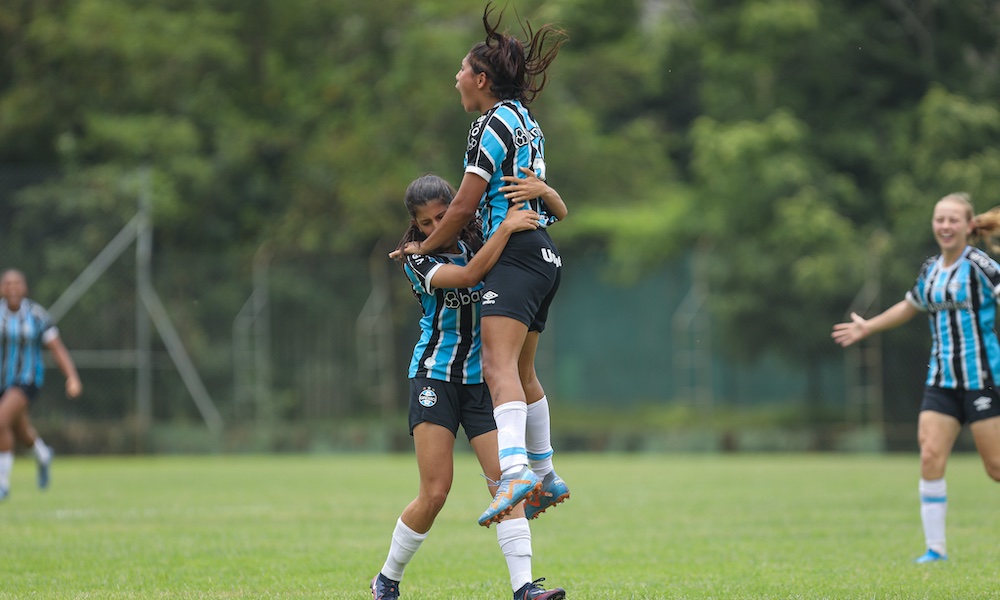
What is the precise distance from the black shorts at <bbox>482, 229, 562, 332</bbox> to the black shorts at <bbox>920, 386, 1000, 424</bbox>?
332 centimetres

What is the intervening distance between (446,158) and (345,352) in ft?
20.8

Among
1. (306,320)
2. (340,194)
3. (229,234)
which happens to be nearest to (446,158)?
(340,194)

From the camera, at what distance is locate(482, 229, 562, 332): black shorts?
17.8 ft

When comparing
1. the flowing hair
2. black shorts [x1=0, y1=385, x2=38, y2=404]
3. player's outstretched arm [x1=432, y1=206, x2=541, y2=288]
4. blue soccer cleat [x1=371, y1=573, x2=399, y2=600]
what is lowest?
blue soccer cleat [x1=371, y1=573, x2=399, y2=600]

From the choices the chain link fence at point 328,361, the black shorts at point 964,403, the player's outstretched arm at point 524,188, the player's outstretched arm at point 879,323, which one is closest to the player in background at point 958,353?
the black shorts at point 964,403

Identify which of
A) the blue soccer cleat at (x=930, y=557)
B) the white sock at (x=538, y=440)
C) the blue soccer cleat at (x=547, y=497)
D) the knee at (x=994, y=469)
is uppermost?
the white sock at (x=538, y=440)

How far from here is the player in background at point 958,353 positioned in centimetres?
768

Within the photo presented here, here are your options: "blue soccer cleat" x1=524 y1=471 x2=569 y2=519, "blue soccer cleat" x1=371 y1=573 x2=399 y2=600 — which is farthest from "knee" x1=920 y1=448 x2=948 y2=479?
"blue soccer cleat" x1=371 y1=573 x2=399 y2=600

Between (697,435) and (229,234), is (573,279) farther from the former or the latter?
(229,234)

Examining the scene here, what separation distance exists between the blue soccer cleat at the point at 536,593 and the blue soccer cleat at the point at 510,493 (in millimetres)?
318

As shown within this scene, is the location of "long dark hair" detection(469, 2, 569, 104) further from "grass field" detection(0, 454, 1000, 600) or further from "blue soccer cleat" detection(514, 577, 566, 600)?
"grass field" detection(0, 454, 1000, 600)

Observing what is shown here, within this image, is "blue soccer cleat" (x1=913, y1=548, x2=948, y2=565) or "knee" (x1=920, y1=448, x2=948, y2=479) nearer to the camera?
"blue soccer cleat" (x1=913, y1=548, x2=948, y2=565)

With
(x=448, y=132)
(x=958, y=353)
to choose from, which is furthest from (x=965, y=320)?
(x=448, y=132)

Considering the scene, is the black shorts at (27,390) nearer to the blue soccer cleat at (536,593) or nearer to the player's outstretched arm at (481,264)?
the player's outstretched arm at (481,264)
